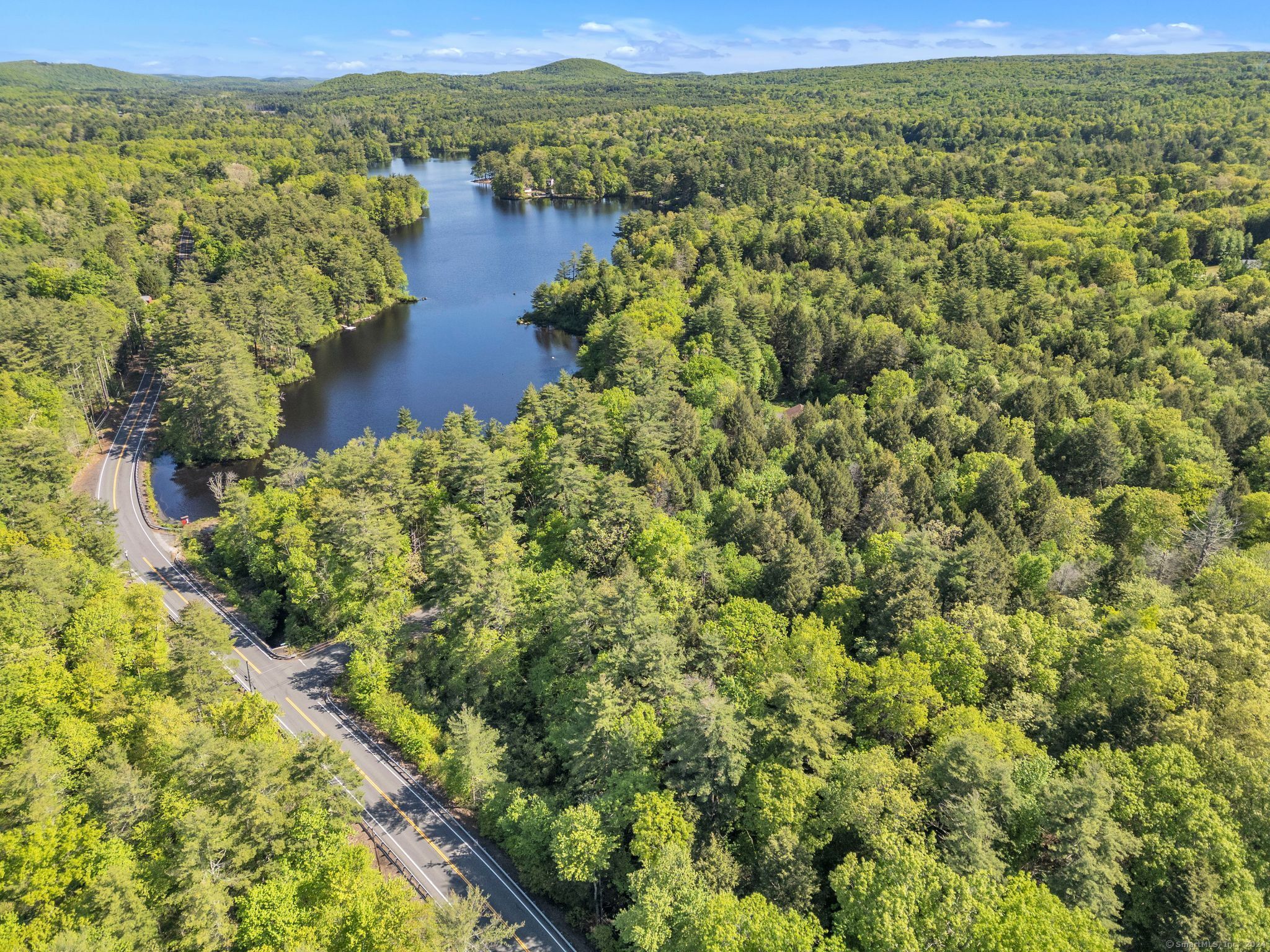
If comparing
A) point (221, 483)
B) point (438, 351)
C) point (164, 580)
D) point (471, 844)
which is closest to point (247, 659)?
point (164, 580)

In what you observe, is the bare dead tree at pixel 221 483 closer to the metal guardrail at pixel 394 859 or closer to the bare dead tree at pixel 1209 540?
the metal guardrail at pixel 394 859

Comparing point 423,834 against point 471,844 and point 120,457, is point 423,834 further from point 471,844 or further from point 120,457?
point 120,457

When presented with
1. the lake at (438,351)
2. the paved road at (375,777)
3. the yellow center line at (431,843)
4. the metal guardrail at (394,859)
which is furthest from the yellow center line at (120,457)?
the metal guardrail at (394,859)

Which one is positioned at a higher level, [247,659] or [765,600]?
[765,600]

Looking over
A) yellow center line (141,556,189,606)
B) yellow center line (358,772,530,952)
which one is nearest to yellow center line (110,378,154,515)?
yellow center line (141,556,189,606)

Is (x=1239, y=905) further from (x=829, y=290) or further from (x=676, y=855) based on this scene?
(x=829, y=290)

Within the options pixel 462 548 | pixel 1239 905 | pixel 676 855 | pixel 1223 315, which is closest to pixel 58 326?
pixel 462 548
